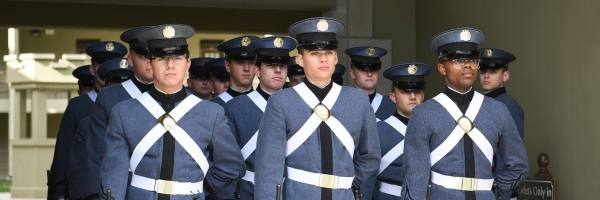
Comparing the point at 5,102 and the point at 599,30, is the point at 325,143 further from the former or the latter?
the point at 5,102

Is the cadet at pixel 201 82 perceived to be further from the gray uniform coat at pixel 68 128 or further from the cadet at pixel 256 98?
the cadet at pixel 256 98

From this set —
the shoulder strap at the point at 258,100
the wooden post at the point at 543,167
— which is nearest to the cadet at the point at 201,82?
the shoulder strap at the point at 258,100

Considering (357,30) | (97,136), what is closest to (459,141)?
(97,136)

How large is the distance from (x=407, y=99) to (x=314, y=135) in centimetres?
177

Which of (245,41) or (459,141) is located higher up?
(245,41)

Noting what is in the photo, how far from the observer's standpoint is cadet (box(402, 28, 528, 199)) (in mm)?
5027

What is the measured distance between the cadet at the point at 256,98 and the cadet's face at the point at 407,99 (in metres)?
0.77

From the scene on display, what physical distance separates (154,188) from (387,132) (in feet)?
6.97

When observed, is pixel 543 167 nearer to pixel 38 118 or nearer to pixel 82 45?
pixel 38 118

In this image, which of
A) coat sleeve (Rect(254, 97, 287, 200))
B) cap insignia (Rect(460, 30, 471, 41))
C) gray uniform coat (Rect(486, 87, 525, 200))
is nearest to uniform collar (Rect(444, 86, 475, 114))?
cap insignia (Rect(460, 30, 471, 41))

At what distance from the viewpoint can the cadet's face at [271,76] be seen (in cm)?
611

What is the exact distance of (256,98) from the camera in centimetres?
605

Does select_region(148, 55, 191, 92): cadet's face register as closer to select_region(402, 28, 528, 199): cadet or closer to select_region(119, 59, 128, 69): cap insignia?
select_region(402, 28, 528, 199): cadet

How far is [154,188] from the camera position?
459cm
